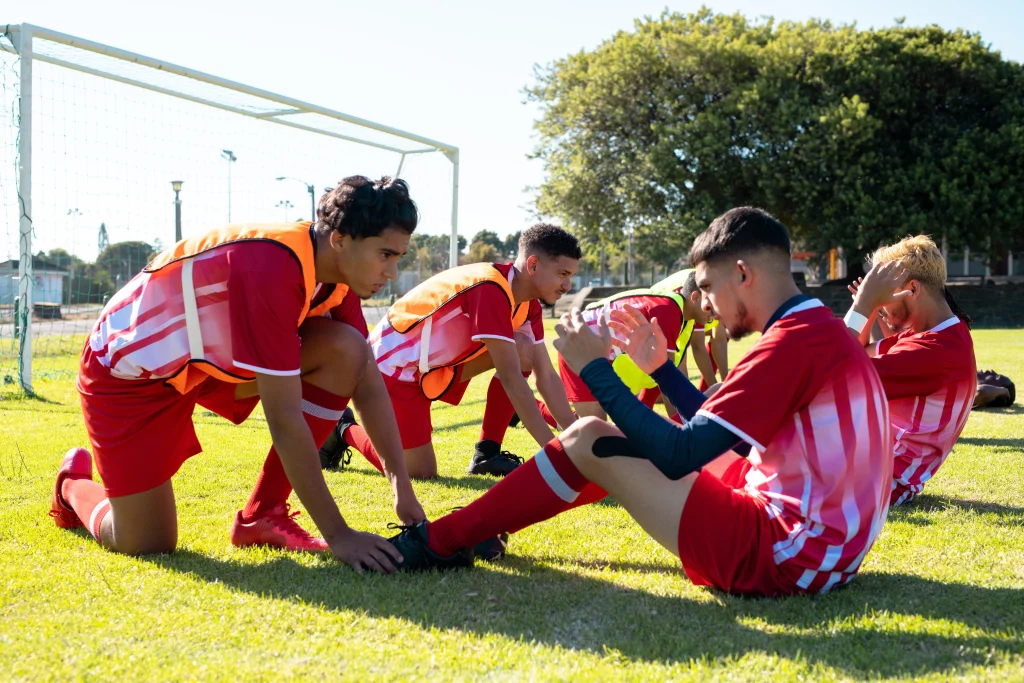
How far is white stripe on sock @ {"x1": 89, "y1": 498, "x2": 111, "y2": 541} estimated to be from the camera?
353 cm

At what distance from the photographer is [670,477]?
2.56m

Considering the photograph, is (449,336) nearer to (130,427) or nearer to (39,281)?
(130,427)

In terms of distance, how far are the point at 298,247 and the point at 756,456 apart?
67.6 inches

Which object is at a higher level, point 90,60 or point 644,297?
point 90,60

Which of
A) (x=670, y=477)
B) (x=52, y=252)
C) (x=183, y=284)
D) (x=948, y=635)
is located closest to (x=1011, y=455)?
(x=948, y=635)

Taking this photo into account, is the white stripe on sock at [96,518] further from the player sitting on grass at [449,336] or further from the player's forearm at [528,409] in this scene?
the player's forearm at [528,409]

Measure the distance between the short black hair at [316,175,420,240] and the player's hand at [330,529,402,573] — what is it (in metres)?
1.08

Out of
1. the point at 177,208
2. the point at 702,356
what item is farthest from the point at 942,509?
the point at 177,208

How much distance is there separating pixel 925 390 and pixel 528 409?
1.91m

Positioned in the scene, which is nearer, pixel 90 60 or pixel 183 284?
pixel 183 284

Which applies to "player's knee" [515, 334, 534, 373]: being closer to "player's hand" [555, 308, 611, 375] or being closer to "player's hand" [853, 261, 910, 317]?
"player's hand" [853, 261, 910, 317]

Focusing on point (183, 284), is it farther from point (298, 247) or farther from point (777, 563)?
point (777, 563)

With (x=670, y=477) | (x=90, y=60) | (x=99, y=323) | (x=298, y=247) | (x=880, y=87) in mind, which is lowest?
(x=670, y=477)

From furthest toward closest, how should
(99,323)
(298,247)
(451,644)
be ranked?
(99,323) < (298,247) < (451,644)
